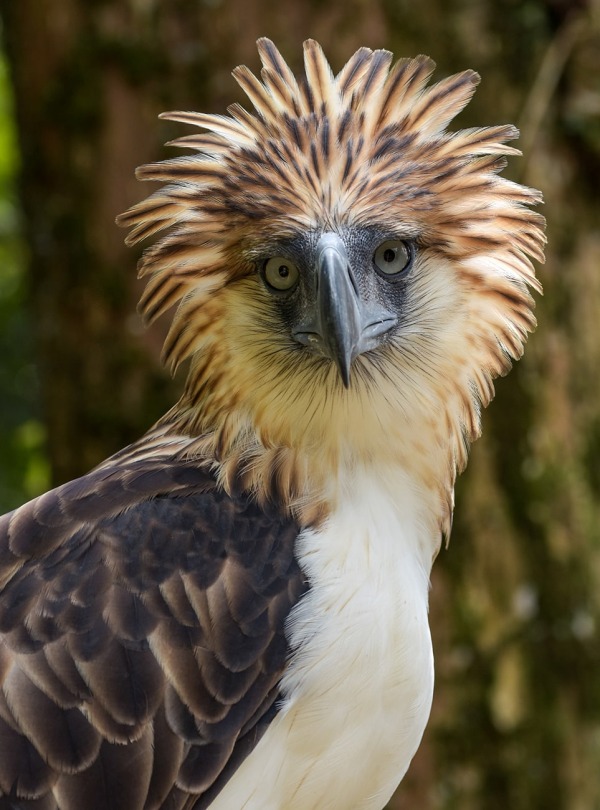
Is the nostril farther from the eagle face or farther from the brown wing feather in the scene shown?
the brown wing feather

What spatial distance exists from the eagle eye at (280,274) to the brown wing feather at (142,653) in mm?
706

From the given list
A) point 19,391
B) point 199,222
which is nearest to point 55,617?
point 199,222

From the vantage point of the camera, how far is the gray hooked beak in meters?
3.36

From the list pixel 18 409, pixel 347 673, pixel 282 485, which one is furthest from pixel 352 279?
pixel 18 409

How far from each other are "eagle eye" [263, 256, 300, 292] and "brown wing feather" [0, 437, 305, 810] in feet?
2.32

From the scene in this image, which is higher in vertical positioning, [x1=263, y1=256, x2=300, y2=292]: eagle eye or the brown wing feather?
[x1=263, y1=256, x2=300, y2=292]: eagle eye

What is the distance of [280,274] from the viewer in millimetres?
3625

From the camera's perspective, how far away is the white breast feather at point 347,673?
348cm

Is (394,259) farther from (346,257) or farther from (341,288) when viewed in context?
(341,288)

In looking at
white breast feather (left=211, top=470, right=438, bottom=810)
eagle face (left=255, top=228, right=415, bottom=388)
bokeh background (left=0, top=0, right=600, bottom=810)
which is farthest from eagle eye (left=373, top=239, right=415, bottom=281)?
bokeh background (left=0, top=0, right=600, bottom=810)

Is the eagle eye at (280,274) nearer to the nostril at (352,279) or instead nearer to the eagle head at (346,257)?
the eagle head at (346,257)

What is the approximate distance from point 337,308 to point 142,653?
44.7 inches

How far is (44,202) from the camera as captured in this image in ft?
21.2

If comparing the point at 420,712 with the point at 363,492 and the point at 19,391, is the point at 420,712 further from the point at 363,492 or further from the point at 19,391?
the point at 19,391
